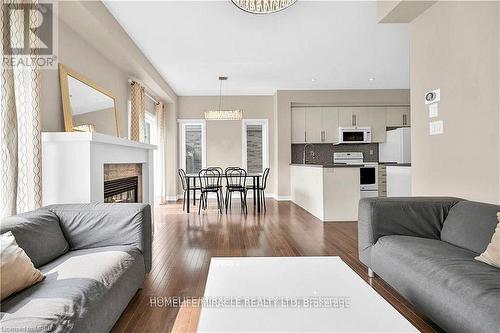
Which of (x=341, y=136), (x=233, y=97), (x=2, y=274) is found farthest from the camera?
(x=233, y=97)

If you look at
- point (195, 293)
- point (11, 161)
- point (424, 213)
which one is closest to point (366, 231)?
point (424, 213)

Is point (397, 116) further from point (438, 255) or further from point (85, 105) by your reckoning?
point (85, 105)

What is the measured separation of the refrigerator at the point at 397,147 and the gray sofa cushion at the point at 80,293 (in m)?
6.41

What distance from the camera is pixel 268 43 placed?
15.1ft

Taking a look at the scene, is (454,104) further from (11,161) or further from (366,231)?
(11,161)

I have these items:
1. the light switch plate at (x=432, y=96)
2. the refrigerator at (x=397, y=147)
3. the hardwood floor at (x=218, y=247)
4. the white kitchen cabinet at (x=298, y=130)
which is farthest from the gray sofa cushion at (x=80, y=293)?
the refrigerator at (x=397, y=147)

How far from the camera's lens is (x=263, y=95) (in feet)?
27.2

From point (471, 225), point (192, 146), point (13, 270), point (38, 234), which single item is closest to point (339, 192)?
point (471, 225)

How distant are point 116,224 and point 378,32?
163 inches

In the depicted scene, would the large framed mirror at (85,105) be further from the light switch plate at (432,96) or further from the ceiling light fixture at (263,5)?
the light switch plate at (432,96)

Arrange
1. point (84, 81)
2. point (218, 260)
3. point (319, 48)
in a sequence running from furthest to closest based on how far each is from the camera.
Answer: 1. point (319, 48)
2. point (84, 81)
3. point (218, 260)

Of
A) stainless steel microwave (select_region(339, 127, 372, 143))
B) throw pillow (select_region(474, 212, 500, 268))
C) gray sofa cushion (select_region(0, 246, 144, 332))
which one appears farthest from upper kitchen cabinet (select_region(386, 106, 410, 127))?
gray sofa cushion (select_region(0, 246, 144, 332))

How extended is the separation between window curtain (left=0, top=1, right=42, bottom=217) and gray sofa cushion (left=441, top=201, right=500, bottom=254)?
3.38m

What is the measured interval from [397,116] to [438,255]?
6710 millimetres
